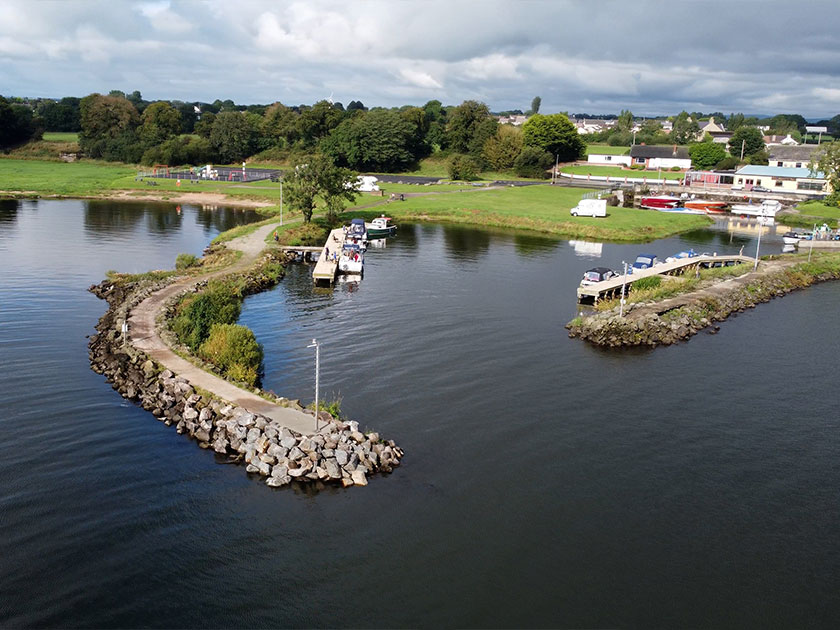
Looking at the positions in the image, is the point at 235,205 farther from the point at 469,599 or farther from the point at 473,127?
the point at 469,599

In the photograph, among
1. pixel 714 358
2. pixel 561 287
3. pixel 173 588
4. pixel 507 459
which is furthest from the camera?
pixel 561 287

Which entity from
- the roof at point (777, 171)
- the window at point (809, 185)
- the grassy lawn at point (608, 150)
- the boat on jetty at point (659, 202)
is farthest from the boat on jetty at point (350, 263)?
the grassy lawn at point (608, 150)

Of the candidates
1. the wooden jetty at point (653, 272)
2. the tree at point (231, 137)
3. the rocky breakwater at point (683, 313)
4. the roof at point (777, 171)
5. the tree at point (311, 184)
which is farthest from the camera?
the tree at point (231, 137)

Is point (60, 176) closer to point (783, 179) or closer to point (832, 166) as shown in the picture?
point (832, 166)

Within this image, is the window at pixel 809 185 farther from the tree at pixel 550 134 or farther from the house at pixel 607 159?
the tree at pixel 550 134

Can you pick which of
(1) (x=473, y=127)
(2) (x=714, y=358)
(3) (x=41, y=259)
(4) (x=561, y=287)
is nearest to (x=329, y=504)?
(2) (x=714, y=358)

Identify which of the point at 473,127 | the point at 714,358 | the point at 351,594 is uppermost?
the point at 473,127

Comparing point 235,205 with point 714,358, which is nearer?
point 714,358
